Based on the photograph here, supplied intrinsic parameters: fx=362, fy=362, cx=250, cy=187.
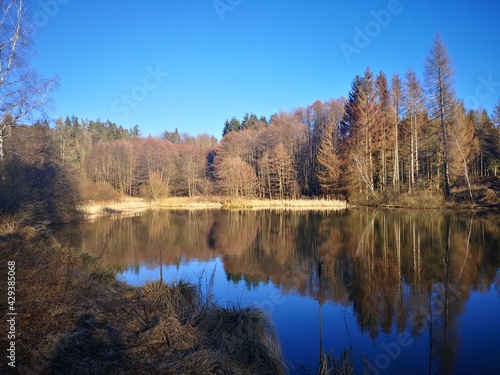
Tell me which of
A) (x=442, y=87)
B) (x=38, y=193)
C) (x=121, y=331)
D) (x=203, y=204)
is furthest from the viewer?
(x=203, y=204)

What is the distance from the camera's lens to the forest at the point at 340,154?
34562 mm

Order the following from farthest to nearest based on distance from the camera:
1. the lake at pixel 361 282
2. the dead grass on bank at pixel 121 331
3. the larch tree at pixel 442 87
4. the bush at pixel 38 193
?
the larch tree at pixel 442 87 < the bush at pixel 38 193 < the lake at pixel 361 282 < the dead grass on bank at pixel 121 331

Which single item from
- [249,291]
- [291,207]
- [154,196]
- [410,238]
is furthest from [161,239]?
[154,196]

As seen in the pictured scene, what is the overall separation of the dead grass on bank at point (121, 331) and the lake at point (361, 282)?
3.31ft

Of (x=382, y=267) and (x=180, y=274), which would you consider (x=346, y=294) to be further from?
(x=180, y=274)

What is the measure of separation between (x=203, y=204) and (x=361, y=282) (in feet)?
130

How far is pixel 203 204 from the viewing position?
4881 cm

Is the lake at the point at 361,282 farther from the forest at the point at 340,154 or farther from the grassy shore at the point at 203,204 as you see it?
the grassy shore at the point at 203,204

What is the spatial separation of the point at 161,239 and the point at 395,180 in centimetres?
2651

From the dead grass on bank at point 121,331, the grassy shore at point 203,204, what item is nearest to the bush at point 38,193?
the grassy shore at point 203,204

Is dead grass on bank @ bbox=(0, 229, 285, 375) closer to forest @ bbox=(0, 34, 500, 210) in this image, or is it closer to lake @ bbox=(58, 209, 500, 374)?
lake @ bbox=(58, 209, 500, 374)

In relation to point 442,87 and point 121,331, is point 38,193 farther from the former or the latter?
point 442,87

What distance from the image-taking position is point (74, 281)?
6418 mm

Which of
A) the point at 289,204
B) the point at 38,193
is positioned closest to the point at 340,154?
the point at 289,204
